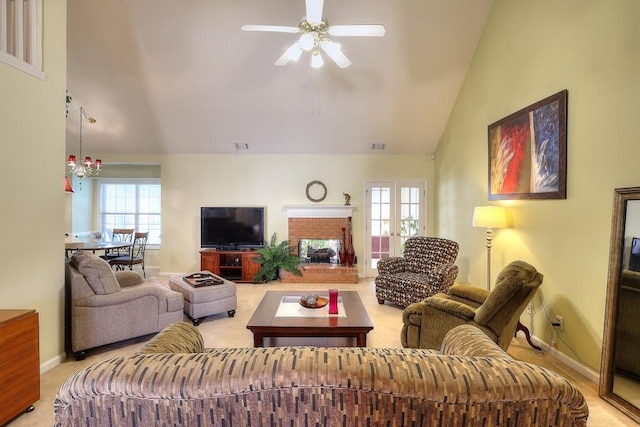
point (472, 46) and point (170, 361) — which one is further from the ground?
point (472, 46)

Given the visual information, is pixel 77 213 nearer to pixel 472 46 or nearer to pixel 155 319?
pixel 155 319

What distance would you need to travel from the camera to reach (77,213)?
7.42 m

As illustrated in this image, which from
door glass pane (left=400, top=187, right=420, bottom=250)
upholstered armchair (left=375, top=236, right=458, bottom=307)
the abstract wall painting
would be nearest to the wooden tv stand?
upholstered armchair (left=375, top=236, right=458, bottom=307)

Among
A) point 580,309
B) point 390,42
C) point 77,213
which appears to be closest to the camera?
point 580,309

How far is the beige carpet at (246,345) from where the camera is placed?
220 cm

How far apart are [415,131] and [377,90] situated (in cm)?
124

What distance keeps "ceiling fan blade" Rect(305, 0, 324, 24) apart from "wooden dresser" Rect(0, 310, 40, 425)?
3.14 metres

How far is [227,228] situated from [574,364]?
5.64 metres

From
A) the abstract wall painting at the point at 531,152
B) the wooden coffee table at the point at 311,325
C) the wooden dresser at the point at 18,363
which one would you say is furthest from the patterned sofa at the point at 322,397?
the abstract wall painting at the point at 531,152

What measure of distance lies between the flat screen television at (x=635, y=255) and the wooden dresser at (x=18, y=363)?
430cm

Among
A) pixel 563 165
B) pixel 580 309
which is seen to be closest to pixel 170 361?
pixel 580 309

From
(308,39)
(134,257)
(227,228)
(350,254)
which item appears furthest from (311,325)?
(134,257)

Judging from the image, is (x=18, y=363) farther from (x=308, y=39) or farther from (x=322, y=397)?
(x=308, y=39)

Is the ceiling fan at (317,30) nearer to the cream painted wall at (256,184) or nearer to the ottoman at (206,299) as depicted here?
the ottoman at (206,299)
